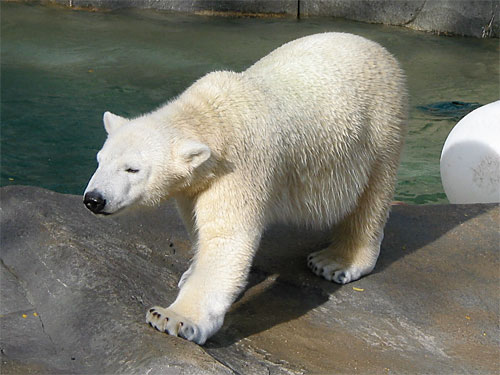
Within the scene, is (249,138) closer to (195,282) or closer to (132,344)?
(195,282)

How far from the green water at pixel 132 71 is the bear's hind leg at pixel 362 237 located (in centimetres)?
274

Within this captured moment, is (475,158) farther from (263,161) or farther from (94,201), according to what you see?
(94,201)

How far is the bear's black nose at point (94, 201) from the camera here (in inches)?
115

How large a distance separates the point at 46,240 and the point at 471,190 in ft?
9.99

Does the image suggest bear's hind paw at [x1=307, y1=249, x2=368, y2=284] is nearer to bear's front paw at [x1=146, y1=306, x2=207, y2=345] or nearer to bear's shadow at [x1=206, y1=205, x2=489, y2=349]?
bear's shadow at [x1=206, y1=205, x2=489, y2=349]

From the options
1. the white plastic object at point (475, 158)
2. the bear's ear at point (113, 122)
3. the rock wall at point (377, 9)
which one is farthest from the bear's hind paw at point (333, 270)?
the rock wall at point (377, 9)

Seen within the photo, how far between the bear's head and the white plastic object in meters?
2.70

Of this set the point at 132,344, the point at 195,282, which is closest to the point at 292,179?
the point at 195,282

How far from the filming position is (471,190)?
5.42 m

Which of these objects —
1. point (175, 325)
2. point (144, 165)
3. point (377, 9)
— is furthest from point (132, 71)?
point (175, 325)

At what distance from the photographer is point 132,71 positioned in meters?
9.19

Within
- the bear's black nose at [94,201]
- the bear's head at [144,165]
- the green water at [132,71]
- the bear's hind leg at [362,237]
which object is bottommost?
the green water at [132,71]

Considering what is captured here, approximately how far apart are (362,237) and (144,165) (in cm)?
143

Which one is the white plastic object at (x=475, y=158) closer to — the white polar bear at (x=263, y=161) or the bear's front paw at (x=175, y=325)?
the white polar bear at (x=263, y=161)
